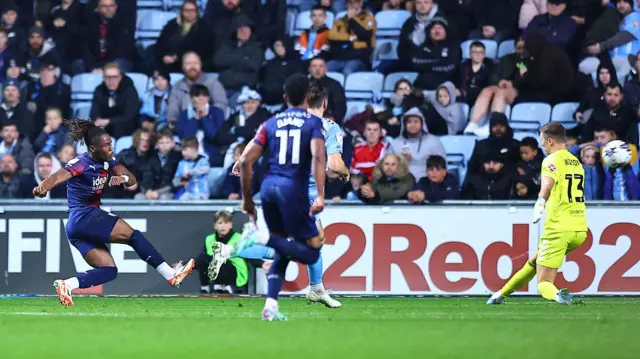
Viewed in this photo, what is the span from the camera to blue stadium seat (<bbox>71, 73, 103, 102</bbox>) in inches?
805

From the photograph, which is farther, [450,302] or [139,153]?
[139,153]

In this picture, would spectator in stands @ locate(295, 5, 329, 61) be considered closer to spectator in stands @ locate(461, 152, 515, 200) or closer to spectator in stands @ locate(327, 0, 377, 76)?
spectator in stands @ locate(327, 0, 377, 76)

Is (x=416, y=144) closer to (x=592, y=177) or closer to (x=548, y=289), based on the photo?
(x=592, y=177)

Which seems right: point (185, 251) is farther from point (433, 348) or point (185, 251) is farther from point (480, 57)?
point (433, 348)

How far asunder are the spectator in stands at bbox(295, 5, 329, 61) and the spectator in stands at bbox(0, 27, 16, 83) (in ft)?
15.2

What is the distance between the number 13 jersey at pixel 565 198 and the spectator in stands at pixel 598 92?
538 cm

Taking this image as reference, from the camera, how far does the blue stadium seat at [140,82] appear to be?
20109 mm

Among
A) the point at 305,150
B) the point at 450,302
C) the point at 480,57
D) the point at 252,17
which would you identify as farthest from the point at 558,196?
the point at 252,17

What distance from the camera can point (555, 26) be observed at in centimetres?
1942

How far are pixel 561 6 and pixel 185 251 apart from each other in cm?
739

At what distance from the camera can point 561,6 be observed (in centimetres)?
1948

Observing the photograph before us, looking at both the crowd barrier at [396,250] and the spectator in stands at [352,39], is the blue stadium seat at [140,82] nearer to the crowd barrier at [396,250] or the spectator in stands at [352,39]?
the spectator in stands at [352,39]

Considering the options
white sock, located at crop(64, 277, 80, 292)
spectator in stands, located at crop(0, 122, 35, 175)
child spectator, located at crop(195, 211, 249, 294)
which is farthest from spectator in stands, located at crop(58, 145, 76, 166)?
white sock, located at crop(64, 277, 80, 292)

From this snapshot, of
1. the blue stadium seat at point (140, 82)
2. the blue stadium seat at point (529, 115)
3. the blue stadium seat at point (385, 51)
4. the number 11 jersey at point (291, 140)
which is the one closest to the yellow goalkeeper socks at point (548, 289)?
the number 11 jersey at point (291, 140)
